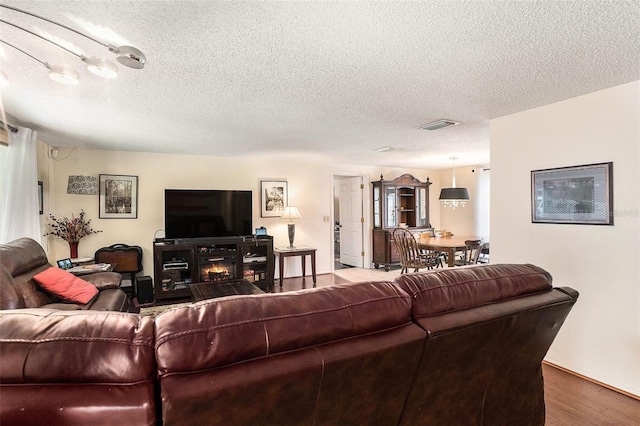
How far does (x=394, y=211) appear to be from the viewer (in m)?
6.79

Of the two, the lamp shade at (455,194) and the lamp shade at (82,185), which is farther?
the lamp shade at (455,194)

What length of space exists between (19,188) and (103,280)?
3.93 ft

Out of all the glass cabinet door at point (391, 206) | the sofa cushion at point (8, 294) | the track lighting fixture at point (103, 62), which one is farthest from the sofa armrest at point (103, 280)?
the glass cabinet door at point (391, 206)

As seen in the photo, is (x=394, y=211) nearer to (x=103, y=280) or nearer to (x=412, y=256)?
(x=412, y=256)

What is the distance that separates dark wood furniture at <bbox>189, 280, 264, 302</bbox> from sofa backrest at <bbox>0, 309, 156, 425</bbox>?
2.44 m

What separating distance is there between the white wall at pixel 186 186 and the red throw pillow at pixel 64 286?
2.04m

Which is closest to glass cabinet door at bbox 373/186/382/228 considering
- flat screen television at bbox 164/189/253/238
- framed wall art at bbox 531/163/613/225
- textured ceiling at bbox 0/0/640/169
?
flat screen television at bbox 164/189/253/238

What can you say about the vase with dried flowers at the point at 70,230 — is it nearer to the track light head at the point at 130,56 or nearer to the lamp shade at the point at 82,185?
the lamp shade at the point at 82,185

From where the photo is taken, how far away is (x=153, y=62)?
76.1 inches

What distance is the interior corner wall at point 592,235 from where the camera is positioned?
232 centimetres

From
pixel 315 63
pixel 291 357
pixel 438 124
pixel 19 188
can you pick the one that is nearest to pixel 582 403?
pixel 291 357

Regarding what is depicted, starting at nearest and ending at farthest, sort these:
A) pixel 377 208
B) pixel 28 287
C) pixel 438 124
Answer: pixel 28 287 < pixel 438 124 < pixel 377 208

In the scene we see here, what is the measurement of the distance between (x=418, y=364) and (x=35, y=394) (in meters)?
1.05

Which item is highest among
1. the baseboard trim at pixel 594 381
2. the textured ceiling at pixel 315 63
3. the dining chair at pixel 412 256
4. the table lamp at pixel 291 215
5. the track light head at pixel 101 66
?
the textured ceiling at pixel 315 63
